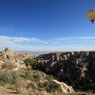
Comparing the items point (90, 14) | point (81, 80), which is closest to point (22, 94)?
point (90, 14)

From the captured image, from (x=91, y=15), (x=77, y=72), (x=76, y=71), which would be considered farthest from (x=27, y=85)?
(x=76, y=71)

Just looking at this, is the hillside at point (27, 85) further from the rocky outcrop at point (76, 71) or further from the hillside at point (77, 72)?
the rocky outcrop at point (76, 71)

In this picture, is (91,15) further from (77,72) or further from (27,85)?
(77,72)

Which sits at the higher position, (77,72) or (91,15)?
(91,15)

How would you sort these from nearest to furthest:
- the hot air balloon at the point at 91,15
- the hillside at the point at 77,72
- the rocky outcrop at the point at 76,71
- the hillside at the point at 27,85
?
1. the hillside at the point at 27,85
2. the hot air balloon at the point at 91,15
3. the hillside at the point at 77,72
4. the rocky outcrop at the point at 76,71

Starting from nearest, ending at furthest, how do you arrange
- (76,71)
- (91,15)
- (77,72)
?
(91,15) → (77,72) → (76,71)

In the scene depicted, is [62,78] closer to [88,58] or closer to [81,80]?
[81,80]

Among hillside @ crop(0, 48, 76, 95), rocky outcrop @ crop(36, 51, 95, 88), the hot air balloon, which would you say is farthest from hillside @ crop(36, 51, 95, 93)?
the hot air balloon

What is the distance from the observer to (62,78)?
34.6m

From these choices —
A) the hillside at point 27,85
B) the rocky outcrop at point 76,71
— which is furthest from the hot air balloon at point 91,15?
the rocky outcrop at point 76,71

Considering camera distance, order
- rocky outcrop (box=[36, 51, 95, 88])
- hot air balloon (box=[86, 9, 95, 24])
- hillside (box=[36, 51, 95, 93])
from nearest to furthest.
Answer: hot air balloon (box=[86, 9, 95, 24]) → hillside (box=[36, 51, 95, 93]) → rocky outcrop (box=[36, 51, 95, 88])

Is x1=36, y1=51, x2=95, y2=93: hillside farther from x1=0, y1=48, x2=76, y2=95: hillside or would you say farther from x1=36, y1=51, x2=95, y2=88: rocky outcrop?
x1=0, y1=48, x2=76, y2=95: hillside

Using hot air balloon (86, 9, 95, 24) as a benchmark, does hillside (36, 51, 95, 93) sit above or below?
below

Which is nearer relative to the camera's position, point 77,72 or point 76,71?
point 77,72
